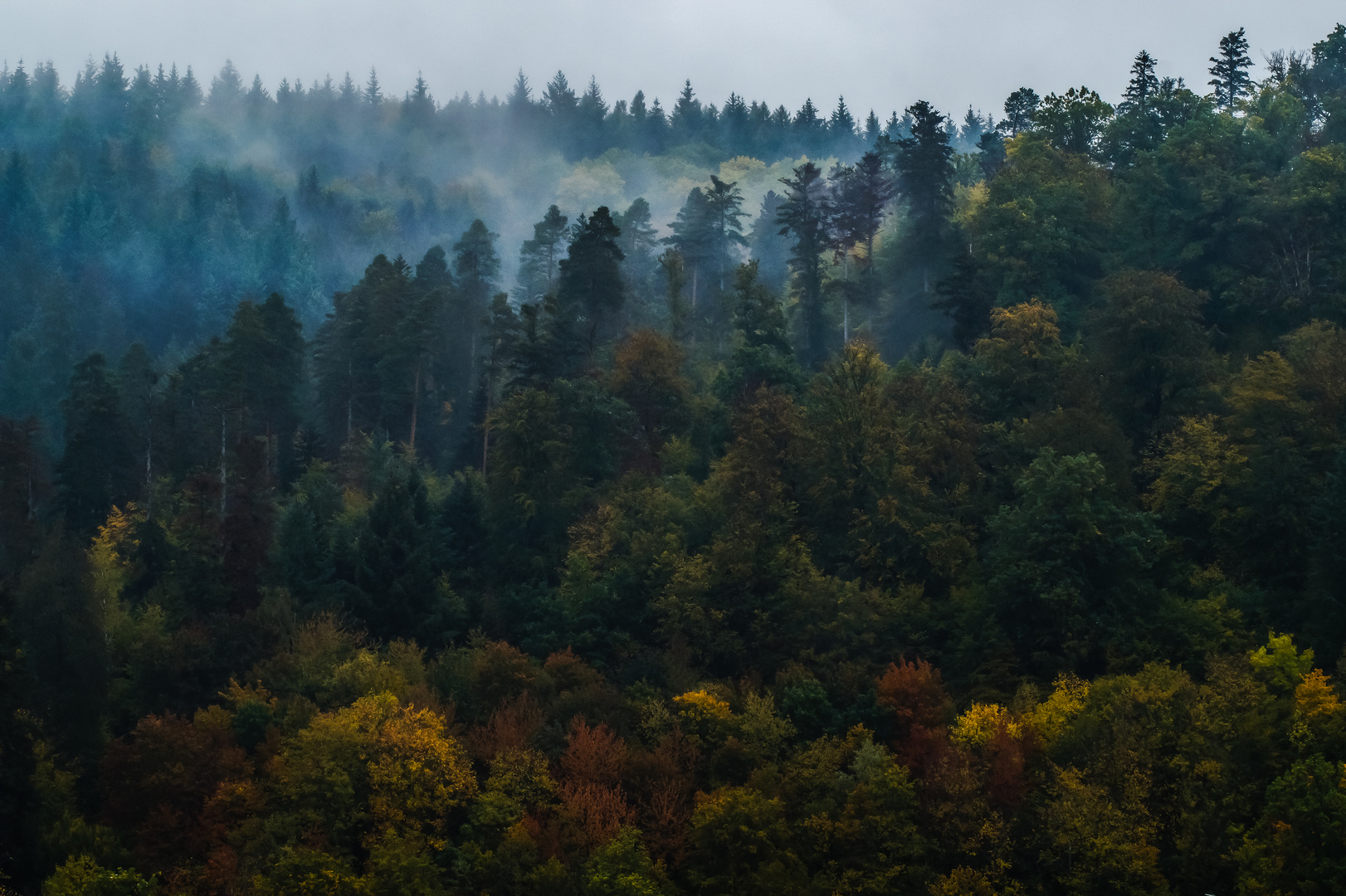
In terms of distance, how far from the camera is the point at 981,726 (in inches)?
1923

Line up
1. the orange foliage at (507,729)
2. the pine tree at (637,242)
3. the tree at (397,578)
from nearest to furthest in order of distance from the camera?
1. the orange foliage at (507,729)
2. the tree at (397,578)
3. the pine tree at (637,242)

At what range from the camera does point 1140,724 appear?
154ft

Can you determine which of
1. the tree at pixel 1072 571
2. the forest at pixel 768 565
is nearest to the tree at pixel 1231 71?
the forest at pixel 768 565

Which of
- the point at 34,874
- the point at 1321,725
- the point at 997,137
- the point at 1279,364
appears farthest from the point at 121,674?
the point at 997,137

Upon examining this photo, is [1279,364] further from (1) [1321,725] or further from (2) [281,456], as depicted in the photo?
(2) [281,456]

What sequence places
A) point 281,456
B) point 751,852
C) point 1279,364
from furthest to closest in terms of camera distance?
point 281,456, point 1279,364, point 751,852

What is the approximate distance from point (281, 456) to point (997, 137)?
231 feet

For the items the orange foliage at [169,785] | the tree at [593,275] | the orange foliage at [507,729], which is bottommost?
the orange foliage at [169,785]

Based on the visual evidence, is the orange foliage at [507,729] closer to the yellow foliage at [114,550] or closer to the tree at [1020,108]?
the yellow foliage at [114,550]

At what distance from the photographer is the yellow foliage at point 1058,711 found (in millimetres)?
48531

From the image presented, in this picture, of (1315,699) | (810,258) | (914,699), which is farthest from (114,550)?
(1315,699)

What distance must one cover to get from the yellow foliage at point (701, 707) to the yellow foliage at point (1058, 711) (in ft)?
41.4

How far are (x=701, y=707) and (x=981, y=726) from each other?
11615 millimetres

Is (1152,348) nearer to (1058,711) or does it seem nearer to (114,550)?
(1058,711)
